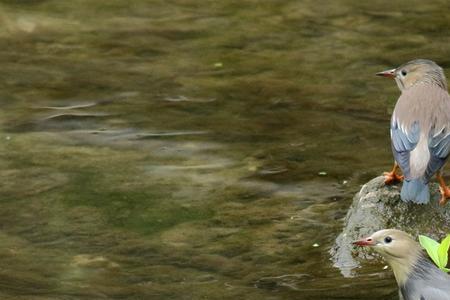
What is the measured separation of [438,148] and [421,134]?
0.58ft

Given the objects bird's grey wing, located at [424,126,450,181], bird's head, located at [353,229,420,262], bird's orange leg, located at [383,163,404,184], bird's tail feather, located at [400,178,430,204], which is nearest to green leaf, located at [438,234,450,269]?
bird's head, located at [353,229,420,262]

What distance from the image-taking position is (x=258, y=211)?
368 inches

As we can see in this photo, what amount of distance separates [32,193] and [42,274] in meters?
1.62

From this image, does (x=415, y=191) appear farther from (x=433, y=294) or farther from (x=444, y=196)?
(x=433, y=294)

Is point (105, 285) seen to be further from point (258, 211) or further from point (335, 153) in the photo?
point (335, 153)

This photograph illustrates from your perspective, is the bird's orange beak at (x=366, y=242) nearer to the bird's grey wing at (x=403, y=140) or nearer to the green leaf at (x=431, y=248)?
the green leaf at (x=431, y=248)

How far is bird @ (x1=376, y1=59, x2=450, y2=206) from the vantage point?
25.7 ft

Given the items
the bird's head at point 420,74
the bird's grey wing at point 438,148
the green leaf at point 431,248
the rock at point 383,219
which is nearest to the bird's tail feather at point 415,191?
the bird's grey wing at point 438,148

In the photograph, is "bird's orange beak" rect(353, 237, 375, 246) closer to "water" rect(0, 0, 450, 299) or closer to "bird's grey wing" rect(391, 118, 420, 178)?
"water" rect(0, 0, 450, 299)

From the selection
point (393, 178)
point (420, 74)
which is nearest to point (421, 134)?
point (393, 178)

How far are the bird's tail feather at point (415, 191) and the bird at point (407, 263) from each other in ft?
2.03

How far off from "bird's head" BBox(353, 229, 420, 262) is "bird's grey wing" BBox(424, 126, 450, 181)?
856 mm

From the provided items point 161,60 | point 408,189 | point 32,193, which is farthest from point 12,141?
point 408,189

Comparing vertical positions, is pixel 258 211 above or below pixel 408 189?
below
